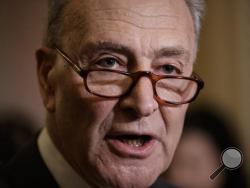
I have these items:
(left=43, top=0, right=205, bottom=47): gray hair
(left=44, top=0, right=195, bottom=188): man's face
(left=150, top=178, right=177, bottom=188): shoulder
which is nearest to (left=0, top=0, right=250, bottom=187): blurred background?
(left=150, top=178, right=177, bottom=188): shoulder

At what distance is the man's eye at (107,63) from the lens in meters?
0.96

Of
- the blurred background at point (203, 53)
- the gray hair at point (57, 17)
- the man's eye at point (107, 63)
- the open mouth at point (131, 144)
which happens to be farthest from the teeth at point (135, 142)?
the blurred background at point (203, 53)

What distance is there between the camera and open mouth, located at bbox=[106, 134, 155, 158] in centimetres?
93

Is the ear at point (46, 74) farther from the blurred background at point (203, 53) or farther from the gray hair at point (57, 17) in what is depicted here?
the blurred background at point (203, 53)

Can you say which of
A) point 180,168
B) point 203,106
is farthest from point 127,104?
point 203,106

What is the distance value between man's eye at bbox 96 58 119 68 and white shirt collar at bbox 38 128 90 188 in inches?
8.6

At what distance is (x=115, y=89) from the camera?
943 mm

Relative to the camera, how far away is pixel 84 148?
0.96 metres

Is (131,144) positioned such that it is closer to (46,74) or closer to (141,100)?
(141,100)

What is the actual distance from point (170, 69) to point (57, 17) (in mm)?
247

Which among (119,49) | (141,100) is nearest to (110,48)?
(119,49)

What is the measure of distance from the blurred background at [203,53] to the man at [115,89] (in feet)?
2.59

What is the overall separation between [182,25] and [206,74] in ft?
2.74

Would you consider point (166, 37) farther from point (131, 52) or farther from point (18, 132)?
point (18, 132)
